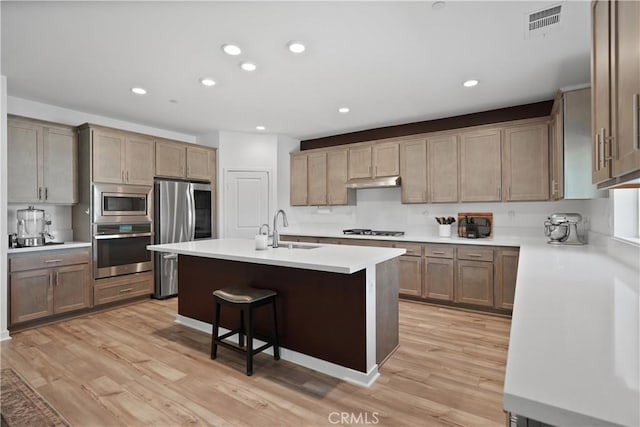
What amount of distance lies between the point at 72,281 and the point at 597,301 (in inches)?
187

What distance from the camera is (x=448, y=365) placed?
2561 millimetres

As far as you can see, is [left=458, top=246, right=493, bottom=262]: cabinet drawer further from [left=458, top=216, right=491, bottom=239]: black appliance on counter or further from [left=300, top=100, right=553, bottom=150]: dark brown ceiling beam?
[left=300, top=100, right=553, bottom=150]: dark brown ceiling beam

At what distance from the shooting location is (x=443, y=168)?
4.42 metres

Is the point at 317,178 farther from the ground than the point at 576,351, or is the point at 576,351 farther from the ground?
the point at 317,178

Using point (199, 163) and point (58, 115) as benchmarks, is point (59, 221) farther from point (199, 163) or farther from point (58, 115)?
point (199, 163)

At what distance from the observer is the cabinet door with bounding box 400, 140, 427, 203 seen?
15.0ft

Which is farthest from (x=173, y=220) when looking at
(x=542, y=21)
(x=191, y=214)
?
(x=542, y=21)

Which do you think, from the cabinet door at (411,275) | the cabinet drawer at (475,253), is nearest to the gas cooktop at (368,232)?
the cabinet door at (411,275)

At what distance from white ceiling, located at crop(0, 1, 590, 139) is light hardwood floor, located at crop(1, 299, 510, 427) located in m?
2.56

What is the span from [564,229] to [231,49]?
3.81 meters

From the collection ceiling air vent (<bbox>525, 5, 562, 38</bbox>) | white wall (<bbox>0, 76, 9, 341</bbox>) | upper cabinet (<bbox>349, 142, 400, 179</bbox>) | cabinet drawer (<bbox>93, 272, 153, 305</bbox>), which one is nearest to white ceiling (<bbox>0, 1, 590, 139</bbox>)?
ceiling air vent (<bbox>525, 5, 562, 38</bbox>)

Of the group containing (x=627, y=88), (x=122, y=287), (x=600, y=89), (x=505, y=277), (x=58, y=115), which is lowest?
(x=122, y=287)

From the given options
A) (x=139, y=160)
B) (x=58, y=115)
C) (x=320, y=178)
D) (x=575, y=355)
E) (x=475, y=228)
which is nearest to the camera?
(x=575, y=355)

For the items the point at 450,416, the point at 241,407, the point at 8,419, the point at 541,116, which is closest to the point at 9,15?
the point at 8,419
